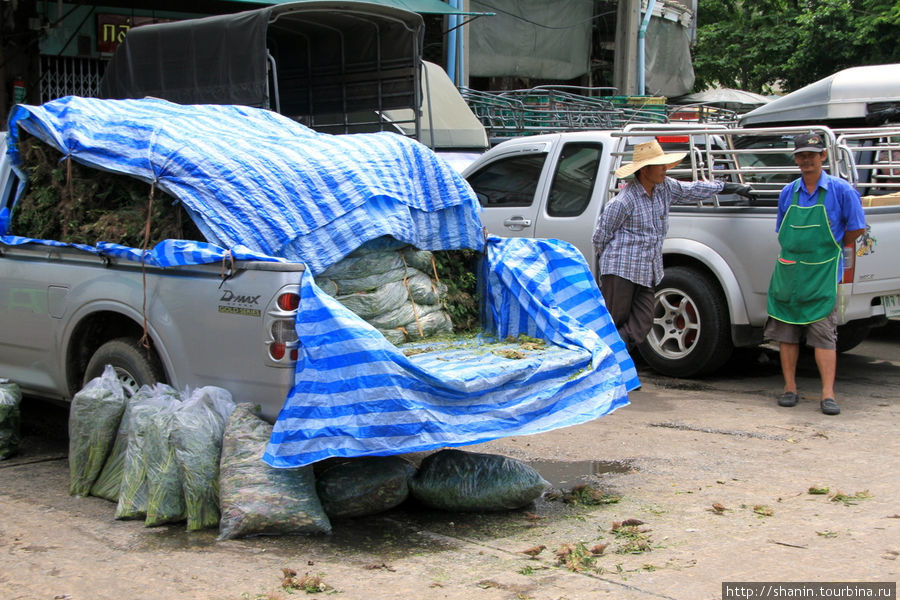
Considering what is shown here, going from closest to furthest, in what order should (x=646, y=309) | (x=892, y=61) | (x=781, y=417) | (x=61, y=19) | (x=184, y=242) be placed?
(x=184, y=242), (x=781, y=417), (x=646, y=309), (x=61, y=19), (x=892, y=61)

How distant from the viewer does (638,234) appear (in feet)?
23.8

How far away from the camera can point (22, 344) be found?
230 inches

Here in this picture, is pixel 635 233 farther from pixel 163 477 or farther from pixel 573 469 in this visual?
pixel 163 477

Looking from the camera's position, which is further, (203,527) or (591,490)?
(591,490)

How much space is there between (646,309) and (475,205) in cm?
201

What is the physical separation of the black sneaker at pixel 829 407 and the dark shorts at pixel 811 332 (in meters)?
0.37

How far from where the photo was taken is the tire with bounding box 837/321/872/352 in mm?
8539

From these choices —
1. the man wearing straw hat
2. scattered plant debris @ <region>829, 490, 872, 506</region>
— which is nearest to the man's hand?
the man wearing straw hat

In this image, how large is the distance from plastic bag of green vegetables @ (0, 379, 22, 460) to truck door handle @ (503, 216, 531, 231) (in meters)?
4.51

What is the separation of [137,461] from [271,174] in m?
1.52

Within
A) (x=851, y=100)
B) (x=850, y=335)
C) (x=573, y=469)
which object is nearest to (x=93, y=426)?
(x=573, y=469)

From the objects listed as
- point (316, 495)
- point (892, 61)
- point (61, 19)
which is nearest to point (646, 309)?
A: point (316, 495)

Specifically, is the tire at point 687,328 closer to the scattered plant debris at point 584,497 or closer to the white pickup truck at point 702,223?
the white pickup truck at point 702,223

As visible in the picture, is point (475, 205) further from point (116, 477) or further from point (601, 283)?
point (116, 477)
